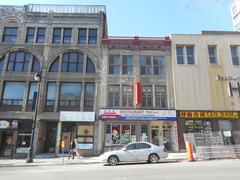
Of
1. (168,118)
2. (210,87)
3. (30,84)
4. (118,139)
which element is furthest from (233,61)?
(30,84)

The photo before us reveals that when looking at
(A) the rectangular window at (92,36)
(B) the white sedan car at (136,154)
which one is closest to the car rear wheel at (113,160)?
(B) the white sedan car at (136,154)

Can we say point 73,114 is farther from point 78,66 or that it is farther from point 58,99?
point 78,66

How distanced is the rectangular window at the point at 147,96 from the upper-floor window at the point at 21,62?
12086 mm

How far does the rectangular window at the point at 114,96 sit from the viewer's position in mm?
21984

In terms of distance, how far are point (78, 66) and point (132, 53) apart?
6418 mm

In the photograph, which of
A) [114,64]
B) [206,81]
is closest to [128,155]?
[114,64]

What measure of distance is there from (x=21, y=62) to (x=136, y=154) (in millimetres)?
17063

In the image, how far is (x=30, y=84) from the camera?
22.2 meters

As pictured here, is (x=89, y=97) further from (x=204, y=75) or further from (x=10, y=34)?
(x=204, y=75)

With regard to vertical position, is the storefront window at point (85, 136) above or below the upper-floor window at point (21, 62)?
below

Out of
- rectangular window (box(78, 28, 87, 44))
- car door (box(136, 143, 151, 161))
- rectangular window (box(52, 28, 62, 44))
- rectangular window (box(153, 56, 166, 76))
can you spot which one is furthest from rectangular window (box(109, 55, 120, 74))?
car door (box(136, 143, 151, 161))

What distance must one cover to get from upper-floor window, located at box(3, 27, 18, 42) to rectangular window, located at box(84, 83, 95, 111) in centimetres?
1037

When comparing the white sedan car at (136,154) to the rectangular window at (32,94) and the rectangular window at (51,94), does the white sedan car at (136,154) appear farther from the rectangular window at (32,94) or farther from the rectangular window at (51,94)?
the rectangular window at (32,94)

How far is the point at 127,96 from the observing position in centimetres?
2233
